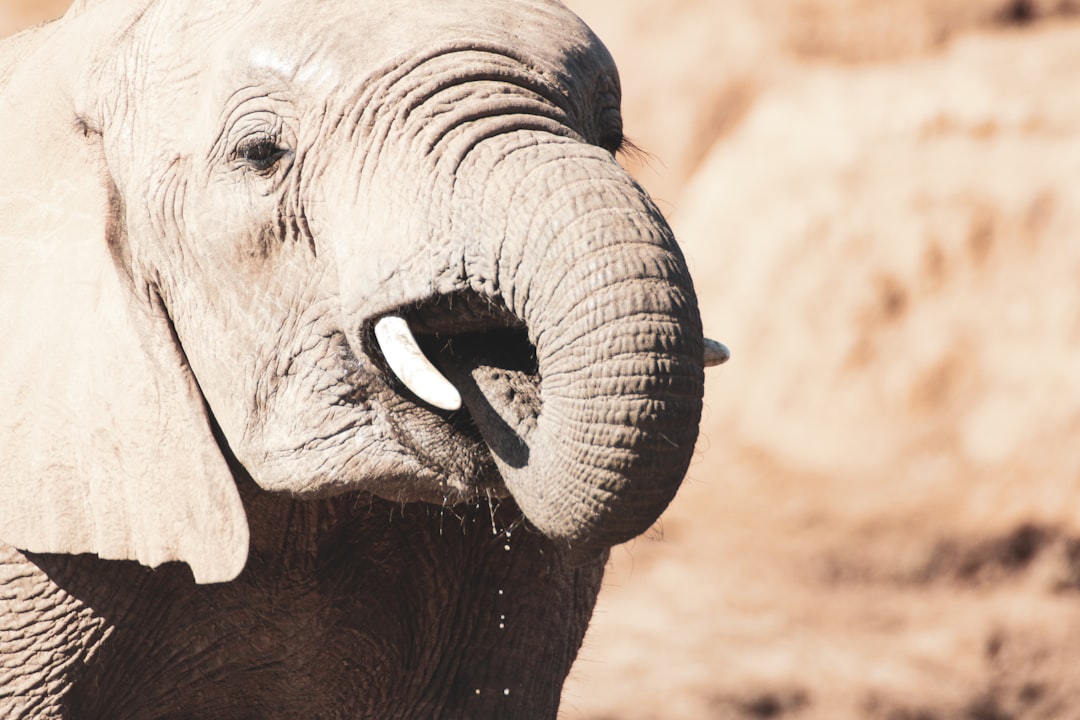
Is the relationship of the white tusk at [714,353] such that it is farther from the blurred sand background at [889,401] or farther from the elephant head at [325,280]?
the blurred sand background at [889,401]

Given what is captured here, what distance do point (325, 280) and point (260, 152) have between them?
0.23 meters

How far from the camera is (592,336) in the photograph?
2.20 meters

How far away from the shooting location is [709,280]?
746 cm

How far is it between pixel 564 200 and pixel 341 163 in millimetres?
422

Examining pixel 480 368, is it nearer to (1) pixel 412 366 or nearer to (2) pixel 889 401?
(1) pixel 412 366

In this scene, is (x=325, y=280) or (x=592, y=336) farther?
(x=325, y=280)

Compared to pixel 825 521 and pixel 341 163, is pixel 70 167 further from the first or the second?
pixel 825 521

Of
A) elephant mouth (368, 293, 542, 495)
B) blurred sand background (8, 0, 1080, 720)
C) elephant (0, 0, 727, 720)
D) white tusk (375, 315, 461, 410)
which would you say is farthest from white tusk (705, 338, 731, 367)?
blurred sand background (8, 0, 1080, 720)

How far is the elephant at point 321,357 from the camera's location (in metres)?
2.28

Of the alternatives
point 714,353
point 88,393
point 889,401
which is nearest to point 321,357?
point 88,393

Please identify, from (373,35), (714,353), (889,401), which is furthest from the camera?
(889,401)

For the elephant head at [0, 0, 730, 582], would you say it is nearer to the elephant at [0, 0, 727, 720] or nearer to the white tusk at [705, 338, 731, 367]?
the elephant at [0, 0, 727, 720]

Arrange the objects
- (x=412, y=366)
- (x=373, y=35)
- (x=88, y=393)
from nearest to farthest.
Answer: (x=412, y=366), (x=373, y=35), (x=88, y=393)

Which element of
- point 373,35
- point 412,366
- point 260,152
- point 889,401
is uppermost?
point 889,401
